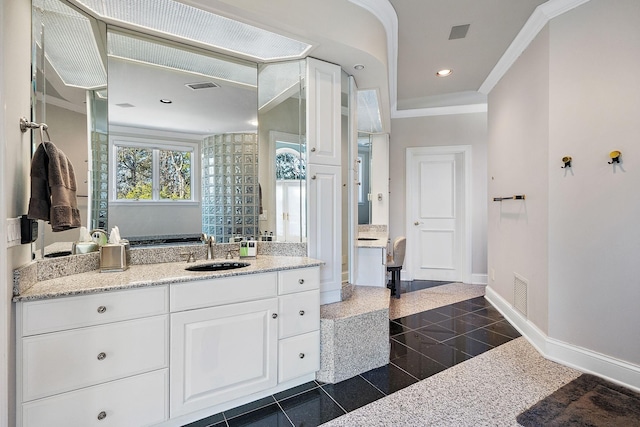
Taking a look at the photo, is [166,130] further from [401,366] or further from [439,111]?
[439,111]

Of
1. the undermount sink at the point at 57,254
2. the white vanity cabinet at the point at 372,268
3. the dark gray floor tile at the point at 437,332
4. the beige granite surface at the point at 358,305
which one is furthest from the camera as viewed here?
the white vanity cabinet at the point at 372,268

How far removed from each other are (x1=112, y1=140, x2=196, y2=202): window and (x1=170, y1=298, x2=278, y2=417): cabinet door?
916 millimetres

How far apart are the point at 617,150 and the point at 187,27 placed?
2937 mm

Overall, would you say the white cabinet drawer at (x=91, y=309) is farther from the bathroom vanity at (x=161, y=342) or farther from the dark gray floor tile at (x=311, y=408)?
the dark gray floor tile at (x=311, y=408)

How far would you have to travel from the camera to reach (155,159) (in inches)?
84.9

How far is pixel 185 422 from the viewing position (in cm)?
173

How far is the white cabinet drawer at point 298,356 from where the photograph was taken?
1995 millimetres

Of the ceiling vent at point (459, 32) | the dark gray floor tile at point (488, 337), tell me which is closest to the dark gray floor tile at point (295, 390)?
the dark gray floor tile at point (488, 337)

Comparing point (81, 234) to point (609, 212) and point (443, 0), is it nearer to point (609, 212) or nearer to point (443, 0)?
point (443, 0)

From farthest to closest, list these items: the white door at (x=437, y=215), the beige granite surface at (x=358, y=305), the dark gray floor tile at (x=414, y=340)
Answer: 1. the white door at (x=437, y=215)
2. the dark gray floor tile at (x=414, y=340)
3. the beige granite surface at (x=358, y=305)

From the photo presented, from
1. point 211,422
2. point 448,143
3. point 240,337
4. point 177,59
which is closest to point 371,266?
point 240,337

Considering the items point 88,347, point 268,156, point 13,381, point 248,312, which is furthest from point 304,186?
point 13,381

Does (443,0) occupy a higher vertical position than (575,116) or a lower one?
higher

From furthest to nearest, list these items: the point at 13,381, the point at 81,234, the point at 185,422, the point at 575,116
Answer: the point at 575,116 → the point at 81,234 → the point at 185,422 → the point at 13,381
